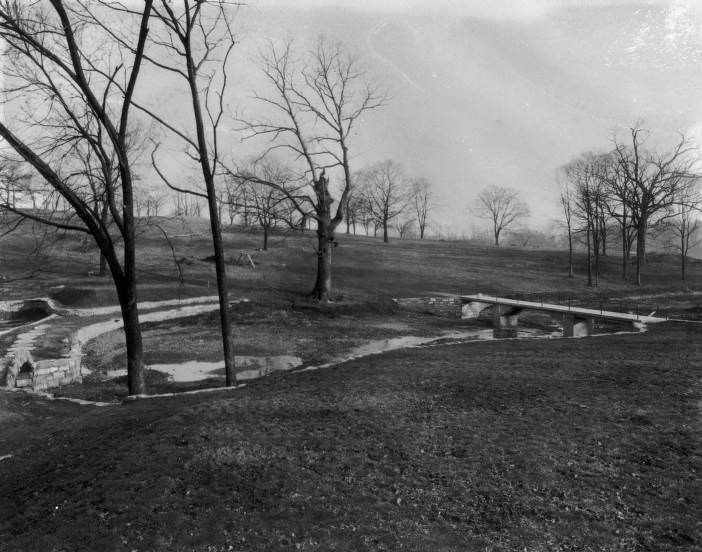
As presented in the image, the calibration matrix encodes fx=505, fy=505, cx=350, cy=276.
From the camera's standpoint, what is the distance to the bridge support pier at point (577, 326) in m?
25.4

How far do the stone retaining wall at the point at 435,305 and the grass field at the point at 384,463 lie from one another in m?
19.0

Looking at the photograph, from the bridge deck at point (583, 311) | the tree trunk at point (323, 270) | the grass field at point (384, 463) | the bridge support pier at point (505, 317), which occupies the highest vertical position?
the tree trunk at point (323, 270)

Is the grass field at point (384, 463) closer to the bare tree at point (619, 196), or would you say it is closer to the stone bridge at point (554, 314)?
the stone bridge at point (554, 314)

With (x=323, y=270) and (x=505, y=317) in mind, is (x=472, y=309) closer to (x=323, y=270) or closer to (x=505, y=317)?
(x=505, y=317)

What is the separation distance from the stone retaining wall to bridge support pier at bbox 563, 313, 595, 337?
837 cm

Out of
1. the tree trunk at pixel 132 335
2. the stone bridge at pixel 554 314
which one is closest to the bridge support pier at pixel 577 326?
the stone bridge at pixel 554 314

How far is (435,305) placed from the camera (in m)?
35.5

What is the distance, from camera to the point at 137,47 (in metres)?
11.1

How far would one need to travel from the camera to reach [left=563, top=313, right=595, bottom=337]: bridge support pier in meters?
25.4

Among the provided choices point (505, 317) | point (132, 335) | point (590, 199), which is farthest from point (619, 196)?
point (132, 335)

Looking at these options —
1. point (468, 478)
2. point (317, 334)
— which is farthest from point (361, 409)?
point (317, 334)

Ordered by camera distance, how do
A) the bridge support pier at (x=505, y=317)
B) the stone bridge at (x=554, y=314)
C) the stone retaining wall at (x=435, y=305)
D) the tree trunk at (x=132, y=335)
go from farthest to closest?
the stone retaining wall at (x=435, y=305)
the bridge support pier at (x=505, y=317)
the stone bridge at (x=554, y=314)
the tree trunk at (x=132, y=335)

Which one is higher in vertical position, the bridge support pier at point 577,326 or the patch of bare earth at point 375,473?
the patch of bare earth at point 375,473

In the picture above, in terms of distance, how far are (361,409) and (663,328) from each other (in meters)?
16.6
